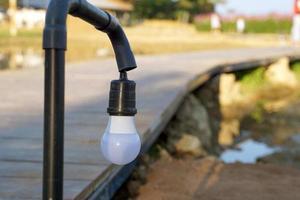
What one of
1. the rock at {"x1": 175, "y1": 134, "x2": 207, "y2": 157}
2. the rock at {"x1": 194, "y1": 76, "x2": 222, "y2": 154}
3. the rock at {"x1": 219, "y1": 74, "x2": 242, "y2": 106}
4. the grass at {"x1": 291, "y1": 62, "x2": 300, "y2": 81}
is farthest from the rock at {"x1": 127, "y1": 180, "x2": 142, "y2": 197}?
the grass at {"x1": 291, "y1": 62, "x2": 300, "y2": 81}

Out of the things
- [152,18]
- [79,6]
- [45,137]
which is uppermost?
[79,6]

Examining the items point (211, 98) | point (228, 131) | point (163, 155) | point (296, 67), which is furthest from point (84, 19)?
point (296, 67)

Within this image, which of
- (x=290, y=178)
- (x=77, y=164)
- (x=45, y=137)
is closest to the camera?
(x=45, y=137)

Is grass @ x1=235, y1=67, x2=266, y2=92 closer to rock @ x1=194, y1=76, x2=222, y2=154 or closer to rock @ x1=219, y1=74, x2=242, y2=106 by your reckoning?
rock @ x1=219, y1=74, x2=242, y2=106

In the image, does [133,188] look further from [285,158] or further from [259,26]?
[259,26]

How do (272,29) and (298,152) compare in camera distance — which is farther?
(272,29)

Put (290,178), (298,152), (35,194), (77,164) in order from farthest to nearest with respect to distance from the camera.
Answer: (298,152)
(290,178)
(77,164)
(35,194)

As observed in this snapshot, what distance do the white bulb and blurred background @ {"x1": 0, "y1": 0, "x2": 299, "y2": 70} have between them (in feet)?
49.2

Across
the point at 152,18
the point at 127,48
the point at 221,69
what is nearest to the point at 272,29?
the point at 152,18

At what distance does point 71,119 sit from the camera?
203 inches

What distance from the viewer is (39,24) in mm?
44250

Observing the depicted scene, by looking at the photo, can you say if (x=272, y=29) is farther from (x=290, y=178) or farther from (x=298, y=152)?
(x=290, y=178)

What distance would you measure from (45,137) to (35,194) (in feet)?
4.39

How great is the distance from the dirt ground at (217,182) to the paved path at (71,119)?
0.44m
